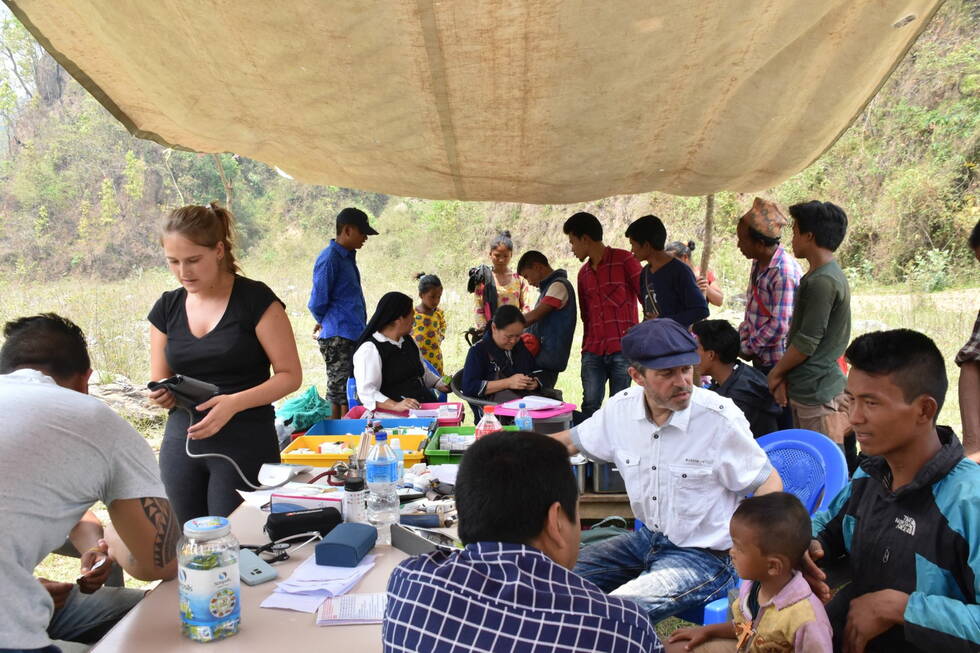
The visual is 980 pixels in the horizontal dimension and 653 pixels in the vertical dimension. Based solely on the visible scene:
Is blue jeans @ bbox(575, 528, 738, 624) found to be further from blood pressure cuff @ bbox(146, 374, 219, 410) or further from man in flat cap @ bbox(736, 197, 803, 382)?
man in flat cap @ bbox(736, 197, 803, 382)

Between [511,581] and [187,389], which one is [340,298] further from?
[511,581]

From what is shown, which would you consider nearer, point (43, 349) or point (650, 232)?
point (43, 349)

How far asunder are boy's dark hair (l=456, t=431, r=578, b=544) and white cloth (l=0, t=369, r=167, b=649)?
2.95 ft

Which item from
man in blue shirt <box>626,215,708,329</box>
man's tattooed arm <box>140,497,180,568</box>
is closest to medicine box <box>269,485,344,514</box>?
man's tattooed arm <box>140,497,180,568</box>

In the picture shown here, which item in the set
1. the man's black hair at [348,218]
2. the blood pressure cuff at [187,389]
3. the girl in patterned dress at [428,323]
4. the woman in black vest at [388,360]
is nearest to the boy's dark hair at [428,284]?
the girl in patterned dress at [428,323]

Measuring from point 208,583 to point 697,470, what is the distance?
150 cm

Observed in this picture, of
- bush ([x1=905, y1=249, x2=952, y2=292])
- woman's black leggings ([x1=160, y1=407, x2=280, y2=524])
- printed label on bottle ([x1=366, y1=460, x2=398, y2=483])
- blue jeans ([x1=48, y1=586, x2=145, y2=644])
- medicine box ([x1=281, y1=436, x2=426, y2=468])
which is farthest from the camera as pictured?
bush ([x1=905, y1=249, x2=952, y2=292])

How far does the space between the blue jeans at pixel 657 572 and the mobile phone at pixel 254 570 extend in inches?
39.6

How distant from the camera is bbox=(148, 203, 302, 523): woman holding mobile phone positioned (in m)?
2.69

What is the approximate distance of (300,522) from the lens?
2295 mm

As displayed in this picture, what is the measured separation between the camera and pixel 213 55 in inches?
104

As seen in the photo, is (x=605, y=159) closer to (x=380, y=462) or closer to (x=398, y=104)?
(x=398, y=104)

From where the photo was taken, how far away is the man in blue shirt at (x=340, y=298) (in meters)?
5.71

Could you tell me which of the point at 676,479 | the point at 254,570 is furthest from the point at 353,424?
the point at 676,479
